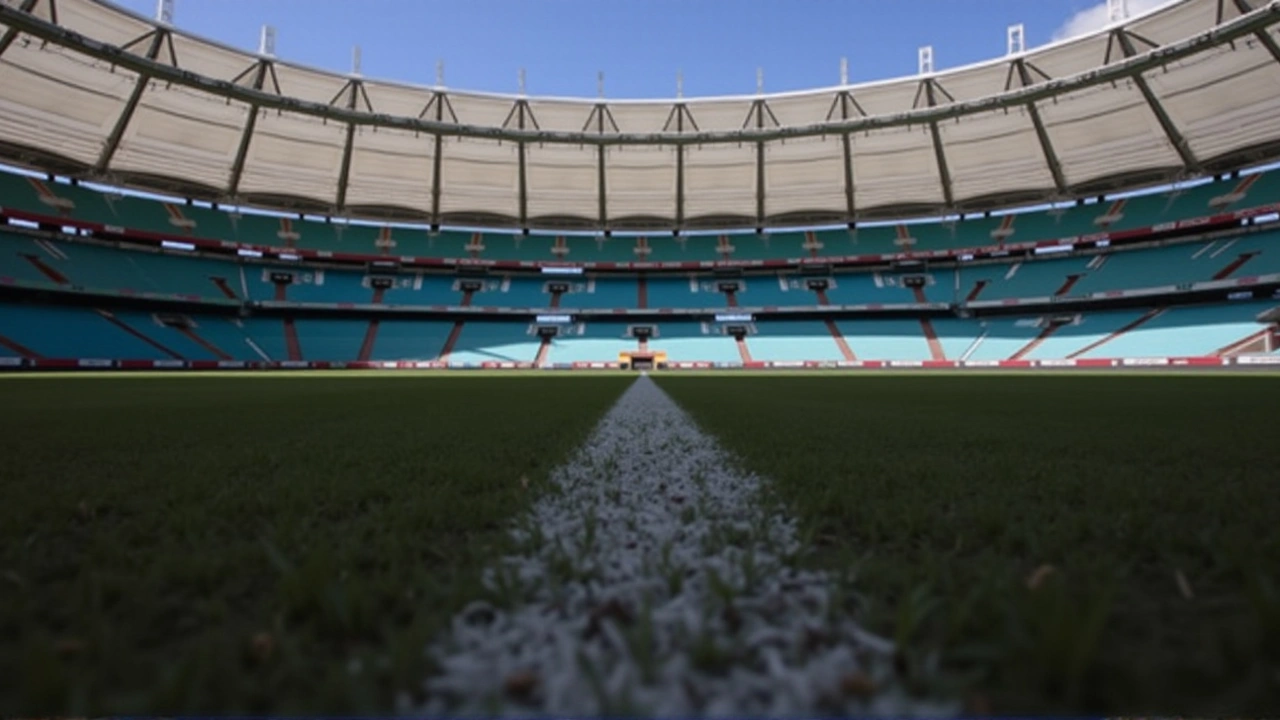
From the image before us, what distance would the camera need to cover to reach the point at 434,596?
1.02 meters

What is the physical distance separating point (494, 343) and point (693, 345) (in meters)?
11.9

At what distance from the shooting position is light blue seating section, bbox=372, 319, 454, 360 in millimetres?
31734

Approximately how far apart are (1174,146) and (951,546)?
38868 millimetres

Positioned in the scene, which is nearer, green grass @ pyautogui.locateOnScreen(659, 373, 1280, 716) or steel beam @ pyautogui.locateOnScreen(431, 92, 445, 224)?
green grass @ pyautogui.locateOnScreen(659, 373, 1280, 716)

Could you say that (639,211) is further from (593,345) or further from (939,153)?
(939,153)

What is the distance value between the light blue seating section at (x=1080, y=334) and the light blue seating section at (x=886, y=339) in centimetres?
516

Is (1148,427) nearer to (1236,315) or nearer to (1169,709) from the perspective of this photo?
(1169,709)

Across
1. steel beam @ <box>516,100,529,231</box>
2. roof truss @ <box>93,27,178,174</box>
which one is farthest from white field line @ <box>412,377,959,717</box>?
steel beam @ <box>516,100,529,231</box>

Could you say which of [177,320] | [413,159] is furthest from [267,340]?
[413,159]

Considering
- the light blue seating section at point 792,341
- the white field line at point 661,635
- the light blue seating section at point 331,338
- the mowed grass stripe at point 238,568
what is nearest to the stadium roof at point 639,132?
the light blue seating section at point 331,338

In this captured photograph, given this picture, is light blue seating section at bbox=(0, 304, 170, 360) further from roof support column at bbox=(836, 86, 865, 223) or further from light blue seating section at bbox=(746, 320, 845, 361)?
roof support column at bbox=(836, 86, 865, 223)

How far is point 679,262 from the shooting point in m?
38.8

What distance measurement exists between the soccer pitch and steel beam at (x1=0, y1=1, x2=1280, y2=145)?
26960 mm

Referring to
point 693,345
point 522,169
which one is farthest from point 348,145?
point 693,345
